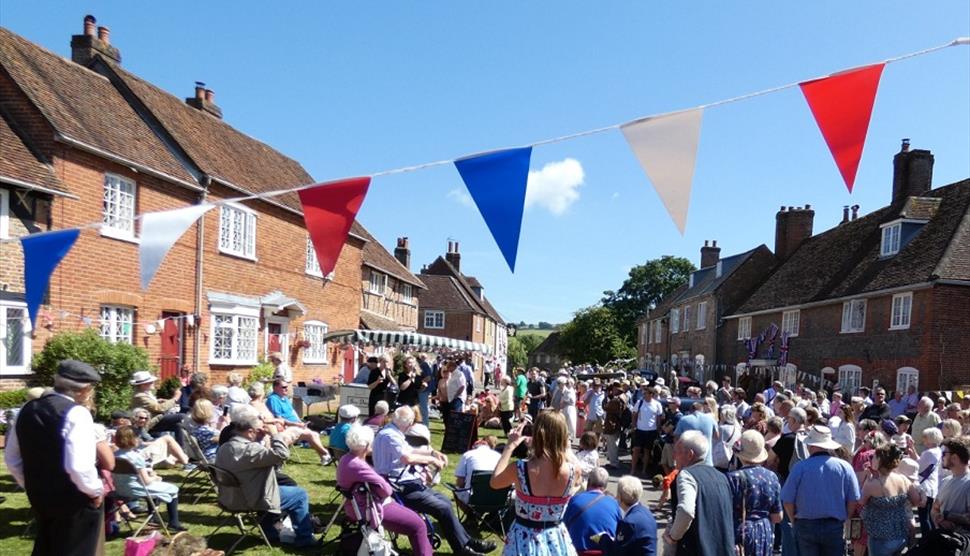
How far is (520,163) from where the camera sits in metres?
5.28

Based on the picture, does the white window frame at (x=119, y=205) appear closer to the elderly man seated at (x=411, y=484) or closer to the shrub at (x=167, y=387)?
the shrub at (x=167, y=387)

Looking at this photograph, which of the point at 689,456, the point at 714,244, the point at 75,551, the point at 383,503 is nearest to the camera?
the point at 75,551

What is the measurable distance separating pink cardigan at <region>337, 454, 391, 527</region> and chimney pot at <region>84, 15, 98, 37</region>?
55.7 feet

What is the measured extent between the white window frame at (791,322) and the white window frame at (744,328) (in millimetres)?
3590

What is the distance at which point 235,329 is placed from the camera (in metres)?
17.4

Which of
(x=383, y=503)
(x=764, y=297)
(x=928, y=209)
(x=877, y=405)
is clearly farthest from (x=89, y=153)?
(x=764, y=297)

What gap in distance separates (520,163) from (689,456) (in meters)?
2.55

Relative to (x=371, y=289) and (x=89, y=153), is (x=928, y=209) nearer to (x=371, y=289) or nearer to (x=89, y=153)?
(x=371, y=289)

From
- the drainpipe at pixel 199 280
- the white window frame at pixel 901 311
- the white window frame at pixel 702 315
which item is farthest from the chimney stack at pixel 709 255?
the drainpipe at pixel 199 280

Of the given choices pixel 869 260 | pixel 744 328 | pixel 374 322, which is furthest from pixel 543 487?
pixel 744 328

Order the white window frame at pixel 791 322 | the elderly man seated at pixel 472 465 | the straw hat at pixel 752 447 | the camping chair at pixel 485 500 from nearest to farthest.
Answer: the straw hat at pixel 752 447 → the camping chair at pixel 485 500 → the elderly man seated at pixel 472 465 → the white window frame at pixel 791 322

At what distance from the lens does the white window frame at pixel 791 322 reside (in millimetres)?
26531

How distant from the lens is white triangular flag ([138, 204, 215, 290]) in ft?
16.5

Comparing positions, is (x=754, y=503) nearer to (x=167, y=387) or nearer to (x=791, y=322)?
(x=167, y=387)
